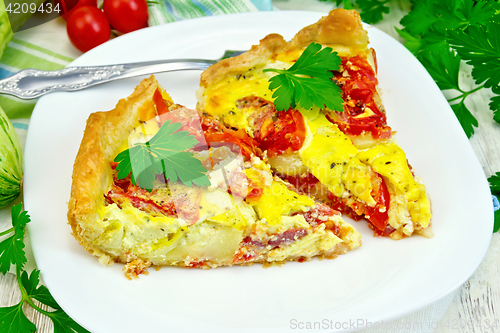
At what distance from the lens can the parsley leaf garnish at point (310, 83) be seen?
3328 mm

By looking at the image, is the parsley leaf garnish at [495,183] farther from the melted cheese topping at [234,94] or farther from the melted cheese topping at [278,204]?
the melted cheese topping at [234,94]

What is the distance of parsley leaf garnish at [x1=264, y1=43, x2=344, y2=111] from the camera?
10.9ft

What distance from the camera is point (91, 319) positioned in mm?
2688

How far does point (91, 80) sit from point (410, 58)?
2.94 m

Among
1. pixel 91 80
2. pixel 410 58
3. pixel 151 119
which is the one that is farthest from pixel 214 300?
pixel 410 58

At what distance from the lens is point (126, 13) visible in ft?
15.6

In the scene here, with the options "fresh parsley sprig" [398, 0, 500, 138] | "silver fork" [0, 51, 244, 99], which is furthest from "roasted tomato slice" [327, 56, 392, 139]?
"silver fork" [0, 51, 244, 99]

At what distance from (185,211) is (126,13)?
9.20 ft

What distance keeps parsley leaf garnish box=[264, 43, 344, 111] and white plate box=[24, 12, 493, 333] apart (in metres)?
0.84

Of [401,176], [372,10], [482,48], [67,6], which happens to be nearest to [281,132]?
[401,176]

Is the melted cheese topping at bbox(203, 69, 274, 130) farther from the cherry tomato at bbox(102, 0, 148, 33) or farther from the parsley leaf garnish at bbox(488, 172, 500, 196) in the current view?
the parsley leaf garnish at bbox(488, 172, 500, 196)

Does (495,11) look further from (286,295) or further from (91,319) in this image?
(91,319)

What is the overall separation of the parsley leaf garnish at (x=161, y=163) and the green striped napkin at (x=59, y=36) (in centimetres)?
217

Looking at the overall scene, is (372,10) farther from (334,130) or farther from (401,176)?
(401,176)
